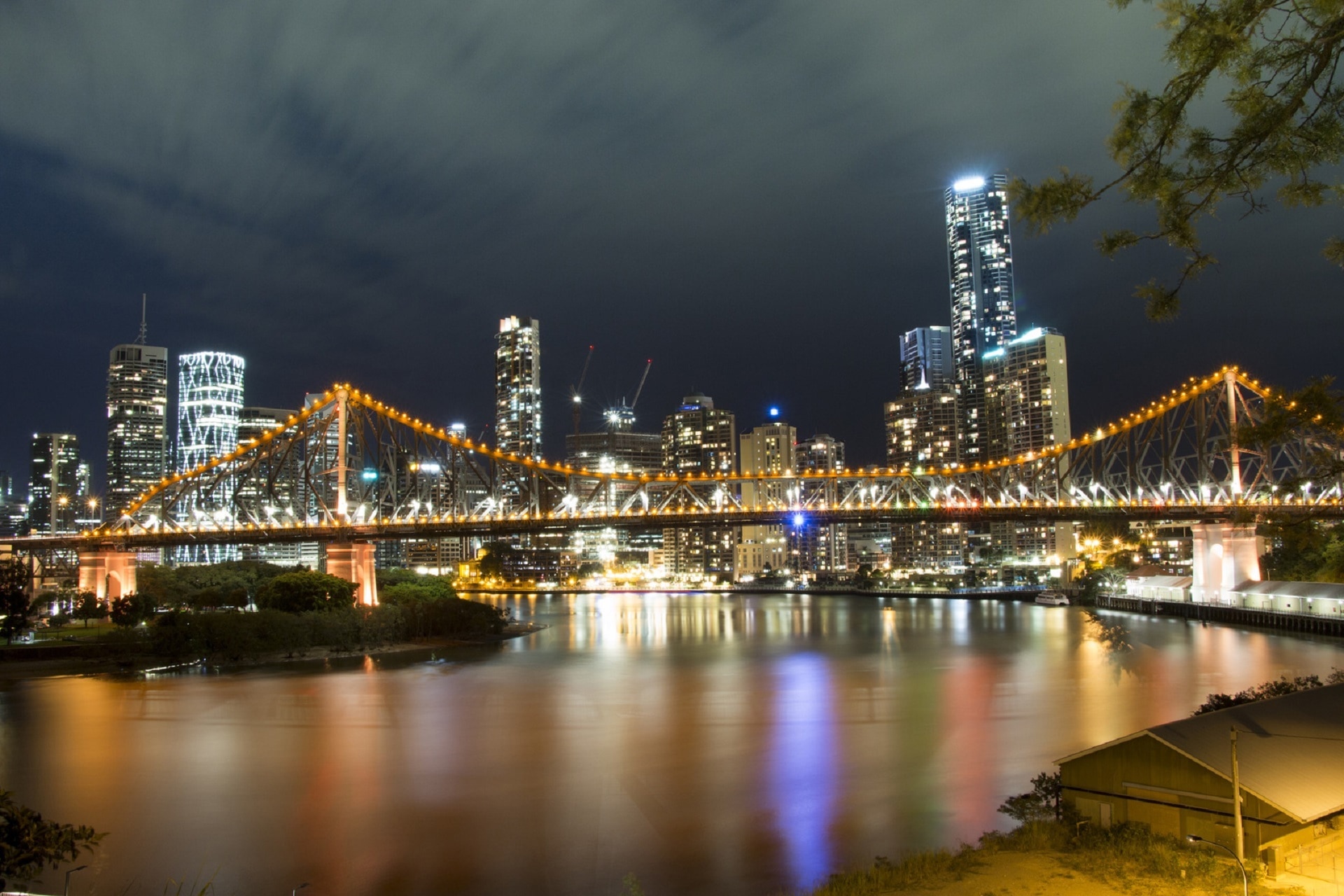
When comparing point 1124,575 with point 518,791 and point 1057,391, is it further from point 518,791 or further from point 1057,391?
point 1057,391

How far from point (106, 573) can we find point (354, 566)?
60.6ft

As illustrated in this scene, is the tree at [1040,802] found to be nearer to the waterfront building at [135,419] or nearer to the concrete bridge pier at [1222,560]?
the concrete bridge pier at [1222,560]

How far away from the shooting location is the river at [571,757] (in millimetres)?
17641

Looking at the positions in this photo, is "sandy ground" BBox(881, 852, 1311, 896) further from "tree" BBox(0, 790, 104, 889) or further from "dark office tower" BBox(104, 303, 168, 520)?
"dark office tower" BBox(104, 303, 168, 520)

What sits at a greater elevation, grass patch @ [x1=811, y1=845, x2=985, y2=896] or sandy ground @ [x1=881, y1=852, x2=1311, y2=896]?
sandy ground @ [x1=881, y1=852, x2=1311, y2=896]

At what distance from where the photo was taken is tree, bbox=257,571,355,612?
5119 centimetres

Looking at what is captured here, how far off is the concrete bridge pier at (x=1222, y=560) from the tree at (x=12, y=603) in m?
64.6

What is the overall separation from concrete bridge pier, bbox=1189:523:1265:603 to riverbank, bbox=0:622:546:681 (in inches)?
1945

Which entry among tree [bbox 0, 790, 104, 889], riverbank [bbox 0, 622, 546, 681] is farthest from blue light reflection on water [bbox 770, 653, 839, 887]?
riverbank [bbox 0, 622, 546, 681]

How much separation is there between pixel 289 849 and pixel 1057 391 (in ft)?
536

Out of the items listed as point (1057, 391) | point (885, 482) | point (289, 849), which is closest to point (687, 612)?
point (885, 482)

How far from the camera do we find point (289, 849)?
1862 centimetres

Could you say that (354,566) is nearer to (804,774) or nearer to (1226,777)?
(804,774)

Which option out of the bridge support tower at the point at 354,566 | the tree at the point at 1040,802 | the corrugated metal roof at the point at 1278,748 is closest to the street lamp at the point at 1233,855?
the corrugated metal roof at the point at 1278,748
